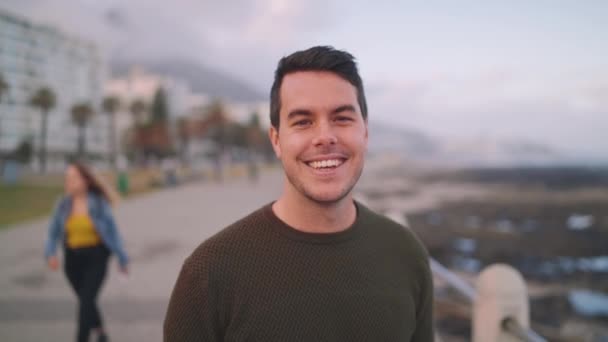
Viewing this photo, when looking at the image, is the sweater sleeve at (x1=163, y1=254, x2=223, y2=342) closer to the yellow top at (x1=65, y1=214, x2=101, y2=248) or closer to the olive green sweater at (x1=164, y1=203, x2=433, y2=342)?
the olive green sweater at (x1=164, y1=203, x2=433, y2=342)

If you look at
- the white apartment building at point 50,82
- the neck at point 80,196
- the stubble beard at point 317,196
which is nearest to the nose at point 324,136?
the stubble beard at point 317,196

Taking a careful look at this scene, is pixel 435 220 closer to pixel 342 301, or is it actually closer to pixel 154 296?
pixel 154 296

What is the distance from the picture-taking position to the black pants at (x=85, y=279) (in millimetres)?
3252

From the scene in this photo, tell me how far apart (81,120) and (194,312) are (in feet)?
47.8

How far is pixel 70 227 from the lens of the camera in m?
3.31

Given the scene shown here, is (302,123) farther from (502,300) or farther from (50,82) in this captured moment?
(50,82)

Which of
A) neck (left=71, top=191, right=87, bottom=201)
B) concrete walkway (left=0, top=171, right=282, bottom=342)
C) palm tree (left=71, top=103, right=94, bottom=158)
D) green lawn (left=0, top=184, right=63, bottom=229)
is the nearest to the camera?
neck (left=71, top=191, right=87, bottom=201)

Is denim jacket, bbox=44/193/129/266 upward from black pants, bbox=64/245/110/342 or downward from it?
upward

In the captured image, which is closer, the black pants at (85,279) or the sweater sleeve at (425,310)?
the sweater sleeve at (425,310)

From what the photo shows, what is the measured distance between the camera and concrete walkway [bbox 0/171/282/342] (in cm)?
420

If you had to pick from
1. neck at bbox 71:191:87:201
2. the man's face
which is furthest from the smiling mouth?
neck at bbox 71:191:87:201

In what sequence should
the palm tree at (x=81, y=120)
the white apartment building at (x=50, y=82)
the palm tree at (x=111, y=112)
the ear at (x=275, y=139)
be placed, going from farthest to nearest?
the palm tree at (x=111, y=112) < the palm tree at (x=81, y=120) < the white apartment building at (x=50, y=82) < the ear at (x=275, y=139)

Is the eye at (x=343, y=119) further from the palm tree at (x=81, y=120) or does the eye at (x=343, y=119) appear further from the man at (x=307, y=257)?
the palm tree at (x=81, y=120)

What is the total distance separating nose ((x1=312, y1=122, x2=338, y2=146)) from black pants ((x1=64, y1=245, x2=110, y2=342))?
2960mm
